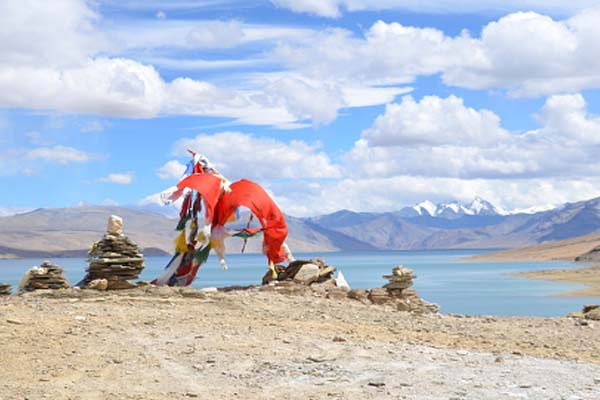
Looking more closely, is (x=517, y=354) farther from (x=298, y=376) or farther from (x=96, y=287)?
(x=96, y=287)

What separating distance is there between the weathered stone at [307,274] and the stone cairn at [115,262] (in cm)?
421

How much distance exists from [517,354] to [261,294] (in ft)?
26.0

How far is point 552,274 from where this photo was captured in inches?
4685

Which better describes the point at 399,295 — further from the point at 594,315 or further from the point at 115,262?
the point at 115,262

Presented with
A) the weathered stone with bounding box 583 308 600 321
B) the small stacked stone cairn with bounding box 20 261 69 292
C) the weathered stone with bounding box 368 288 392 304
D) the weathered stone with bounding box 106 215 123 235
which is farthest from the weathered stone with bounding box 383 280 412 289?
the small stacked stone cairn with bounding box 20 261 69 292

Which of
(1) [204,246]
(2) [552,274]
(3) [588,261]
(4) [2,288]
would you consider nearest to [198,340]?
(1) [204,246]

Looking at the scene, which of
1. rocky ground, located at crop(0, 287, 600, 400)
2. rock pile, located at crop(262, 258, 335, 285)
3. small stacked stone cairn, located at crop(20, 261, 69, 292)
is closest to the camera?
rocky ground, located at crop(0, 287, 600, 400)

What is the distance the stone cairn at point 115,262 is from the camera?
870 inches

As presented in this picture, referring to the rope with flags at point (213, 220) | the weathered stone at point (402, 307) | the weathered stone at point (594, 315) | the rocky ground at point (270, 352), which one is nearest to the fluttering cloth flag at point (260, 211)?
the rope with flags at point (213, 220)

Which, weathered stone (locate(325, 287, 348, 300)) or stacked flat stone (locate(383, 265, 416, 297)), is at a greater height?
stacked flat stone (locate(383, 265, 416, 297))

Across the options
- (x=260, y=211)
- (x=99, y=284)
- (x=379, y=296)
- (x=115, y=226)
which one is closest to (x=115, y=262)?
(x=99, y=284)

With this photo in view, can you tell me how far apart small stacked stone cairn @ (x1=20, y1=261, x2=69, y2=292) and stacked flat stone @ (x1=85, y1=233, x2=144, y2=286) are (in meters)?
1.96

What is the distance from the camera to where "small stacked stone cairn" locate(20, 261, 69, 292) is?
2398 cm

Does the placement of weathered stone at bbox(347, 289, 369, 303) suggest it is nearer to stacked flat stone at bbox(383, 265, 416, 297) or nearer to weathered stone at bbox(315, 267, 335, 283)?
stacked flat stone at bbox(383, 265, 416, 297)
